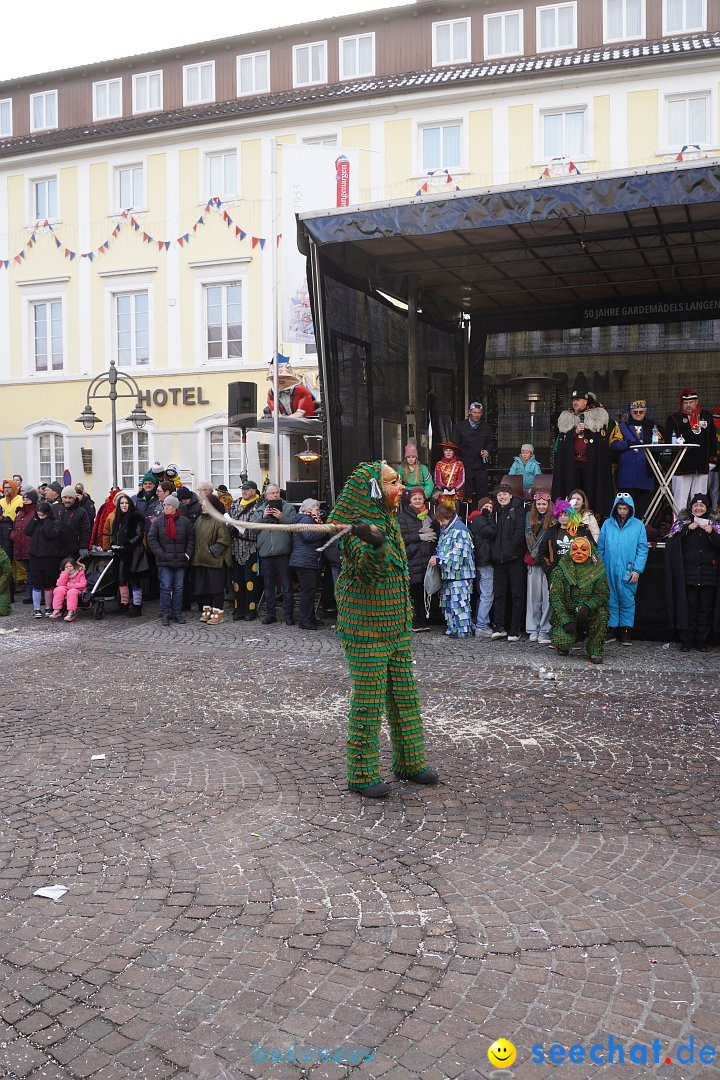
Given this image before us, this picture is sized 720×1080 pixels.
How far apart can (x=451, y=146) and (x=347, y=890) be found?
21.6 metres

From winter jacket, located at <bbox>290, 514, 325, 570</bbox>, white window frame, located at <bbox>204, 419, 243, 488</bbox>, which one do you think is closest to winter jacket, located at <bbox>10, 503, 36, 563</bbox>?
winter jacket, located at <bbox>290, 514, 325, 570</bbox>

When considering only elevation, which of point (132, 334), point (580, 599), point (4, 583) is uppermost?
point (132, 334)

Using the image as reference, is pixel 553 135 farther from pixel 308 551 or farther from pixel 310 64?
pixel 308 551

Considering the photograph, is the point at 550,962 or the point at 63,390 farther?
the point at 63,390

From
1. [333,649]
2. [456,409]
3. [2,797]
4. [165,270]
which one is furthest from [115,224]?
[2,797]

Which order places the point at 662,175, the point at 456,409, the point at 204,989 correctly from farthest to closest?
the point at 456,409, the point at 662,175, the point at 204,989

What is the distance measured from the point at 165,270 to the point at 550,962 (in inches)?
931

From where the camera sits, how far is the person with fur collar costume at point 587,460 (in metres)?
12.0

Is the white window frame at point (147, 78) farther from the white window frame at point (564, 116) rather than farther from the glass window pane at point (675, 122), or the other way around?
the glass window pane at point (675, 122)

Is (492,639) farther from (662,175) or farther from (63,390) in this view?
(63,390)

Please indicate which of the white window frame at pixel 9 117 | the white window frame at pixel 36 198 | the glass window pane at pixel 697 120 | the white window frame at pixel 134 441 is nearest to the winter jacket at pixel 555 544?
the glass window pane at pixel 697 120

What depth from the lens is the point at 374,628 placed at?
550 cm

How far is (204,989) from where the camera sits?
349cm

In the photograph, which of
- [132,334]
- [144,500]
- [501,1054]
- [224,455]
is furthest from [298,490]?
[132,334]
